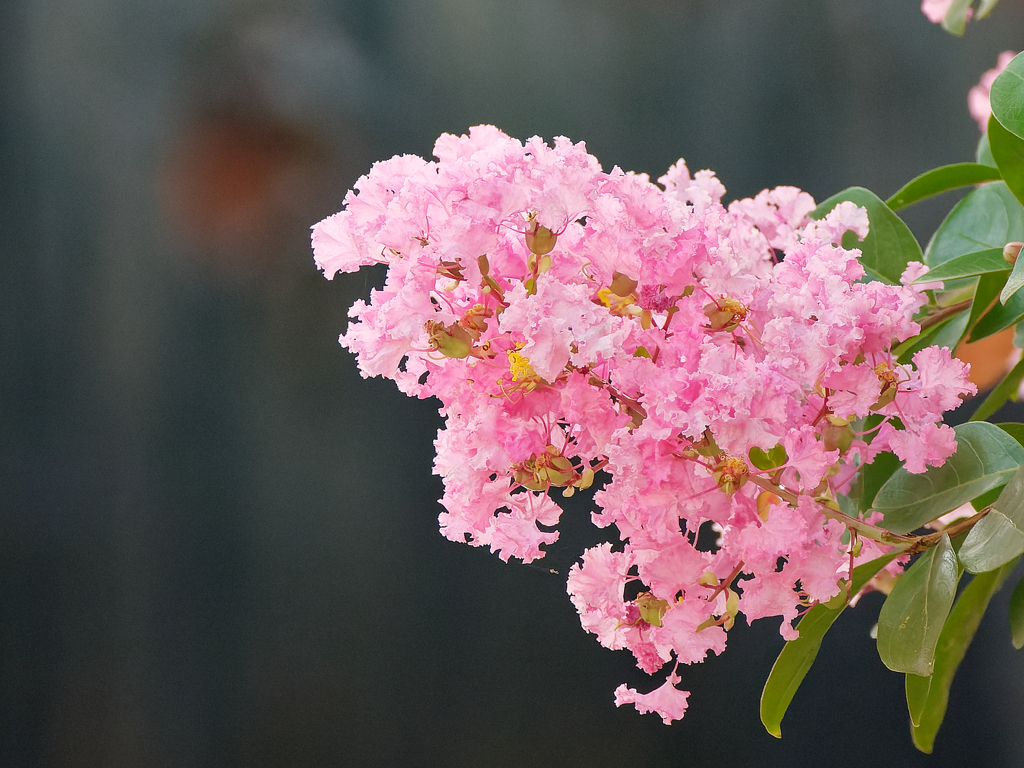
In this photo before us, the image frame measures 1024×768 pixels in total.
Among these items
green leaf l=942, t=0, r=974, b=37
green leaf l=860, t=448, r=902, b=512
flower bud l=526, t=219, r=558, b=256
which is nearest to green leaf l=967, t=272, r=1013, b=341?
green leaf l=860, t=448, r=902, b=512

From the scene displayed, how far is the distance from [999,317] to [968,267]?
0.07m

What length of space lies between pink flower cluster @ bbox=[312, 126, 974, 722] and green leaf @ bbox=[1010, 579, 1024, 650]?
10.2 inches

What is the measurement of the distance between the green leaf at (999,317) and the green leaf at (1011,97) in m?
0.13

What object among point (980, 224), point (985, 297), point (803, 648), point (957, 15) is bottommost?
point (803, 648)

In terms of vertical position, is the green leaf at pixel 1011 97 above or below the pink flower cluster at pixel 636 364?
above

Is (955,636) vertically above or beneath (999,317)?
beneath

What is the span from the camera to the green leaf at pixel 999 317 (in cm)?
63

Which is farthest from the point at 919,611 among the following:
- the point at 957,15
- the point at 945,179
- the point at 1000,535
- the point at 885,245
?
the point at 957,15

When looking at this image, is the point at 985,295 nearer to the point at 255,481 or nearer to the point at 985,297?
the point at 985,297

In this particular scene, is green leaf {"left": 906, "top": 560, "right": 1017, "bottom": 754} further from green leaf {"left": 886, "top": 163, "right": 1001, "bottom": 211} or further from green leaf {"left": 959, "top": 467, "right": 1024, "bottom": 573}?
green leaf {"left": 886, "top": 163, "right": 1001, "bottom": 211}

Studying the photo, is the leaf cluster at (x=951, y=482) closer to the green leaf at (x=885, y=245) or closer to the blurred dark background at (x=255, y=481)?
the green leaf at (x=885, y=245)

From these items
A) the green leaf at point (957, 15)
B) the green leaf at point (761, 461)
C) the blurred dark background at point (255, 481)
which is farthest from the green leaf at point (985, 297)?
the blurred dark background at point (255, 481)

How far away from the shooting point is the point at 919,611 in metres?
0.54

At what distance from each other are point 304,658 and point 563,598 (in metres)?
0.50
